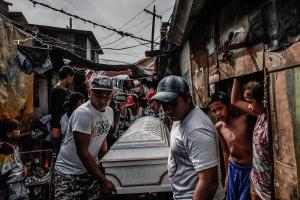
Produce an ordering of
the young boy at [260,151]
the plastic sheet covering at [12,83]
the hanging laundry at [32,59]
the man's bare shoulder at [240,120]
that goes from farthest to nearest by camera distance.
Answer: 1. the hanging laundry at [32,59]
2. the plastic sheet covering at [12,83]
3. the man's bare shoulder at [240,120]
4. the young boy at [260,151]

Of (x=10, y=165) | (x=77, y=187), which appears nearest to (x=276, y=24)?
(x=77, y=187)

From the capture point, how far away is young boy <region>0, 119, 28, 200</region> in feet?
16.6

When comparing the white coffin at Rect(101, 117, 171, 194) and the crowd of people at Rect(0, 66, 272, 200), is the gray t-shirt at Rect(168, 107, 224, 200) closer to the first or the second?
the crowd of people at Rect(0, 66, 272, 200)

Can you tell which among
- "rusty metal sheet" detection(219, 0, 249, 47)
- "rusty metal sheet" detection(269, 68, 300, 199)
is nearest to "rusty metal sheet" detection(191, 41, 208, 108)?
"rusty metal sheet" detection(219, 0, 249, 47)

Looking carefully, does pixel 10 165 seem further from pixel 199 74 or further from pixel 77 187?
pixel 199 74

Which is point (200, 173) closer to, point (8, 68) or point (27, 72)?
point (8, 68)

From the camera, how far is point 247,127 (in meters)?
4.65

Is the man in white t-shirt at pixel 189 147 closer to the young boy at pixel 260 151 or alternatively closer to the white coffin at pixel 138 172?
the white coffin at pixel 138 172

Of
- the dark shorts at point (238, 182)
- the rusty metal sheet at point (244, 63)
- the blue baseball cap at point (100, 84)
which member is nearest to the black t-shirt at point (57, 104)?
the blue baseball cap at point (100, 84)

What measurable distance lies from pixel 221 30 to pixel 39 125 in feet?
18.9

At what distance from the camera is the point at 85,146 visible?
3.45 meters

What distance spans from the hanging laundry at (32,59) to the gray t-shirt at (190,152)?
21.2ft

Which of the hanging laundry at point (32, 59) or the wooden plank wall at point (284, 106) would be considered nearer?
the wooden plank wall at point (284, 106)

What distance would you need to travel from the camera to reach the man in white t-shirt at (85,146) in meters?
3.46
